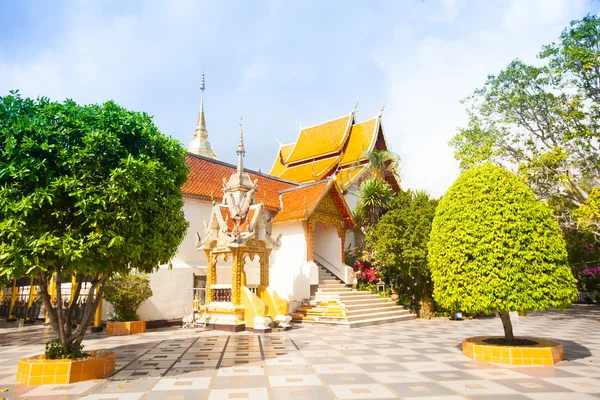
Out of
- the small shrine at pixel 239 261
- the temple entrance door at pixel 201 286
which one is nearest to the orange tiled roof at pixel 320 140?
the small shrine at pixel 239 261

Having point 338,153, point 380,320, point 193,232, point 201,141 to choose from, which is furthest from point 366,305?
point 201,141

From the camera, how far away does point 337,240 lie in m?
17.5

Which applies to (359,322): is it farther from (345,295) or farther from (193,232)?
(193,232)

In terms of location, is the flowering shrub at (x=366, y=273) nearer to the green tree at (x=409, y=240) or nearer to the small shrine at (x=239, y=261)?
the green tree at (x=409, y=240)

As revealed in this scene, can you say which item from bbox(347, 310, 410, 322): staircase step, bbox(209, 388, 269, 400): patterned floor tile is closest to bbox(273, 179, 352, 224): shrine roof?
bbox(347, 310, 410, 322): staircase step

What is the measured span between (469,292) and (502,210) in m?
1.58

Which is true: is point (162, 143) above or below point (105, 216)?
above

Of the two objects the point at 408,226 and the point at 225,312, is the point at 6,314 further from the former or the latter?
the point at 408,226

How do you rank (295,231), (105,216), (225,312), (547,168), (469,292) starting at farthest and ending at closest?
1. (295,231)
2. (547,168)
3. (225,312)
4. (469,292)
5. (105,216)

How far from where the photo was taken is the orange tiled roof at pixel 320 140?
25547 millimetres

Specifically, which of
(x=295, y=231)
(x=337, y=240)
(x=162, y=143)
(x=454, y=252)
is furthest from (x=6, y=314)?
(x=454, y=252)

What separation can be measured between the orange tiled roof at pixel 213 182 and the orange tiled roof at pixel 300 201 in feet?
2.22

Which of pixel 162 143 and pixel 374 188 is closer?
pixel 162 143

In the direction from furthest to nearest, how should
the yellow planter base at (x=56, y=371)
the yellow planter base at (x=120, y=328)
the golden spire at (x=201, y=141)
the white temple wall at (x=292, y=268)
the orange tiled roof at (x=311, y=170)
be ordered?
1. the golden spire at (x=201, y=141)
2. the orange tiled roof at (x=311, y=170)
3. the white temple wall at (x=292, y=268)
4. the yellow planter base at (x=120, y=328)
5. the yellow planter base at (x=56, y=371)
